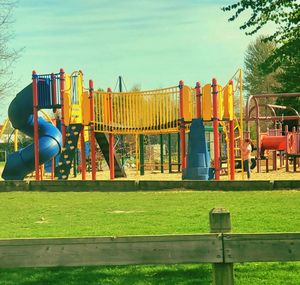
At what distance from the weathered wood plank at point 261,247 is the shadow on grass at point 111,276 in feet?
5.53

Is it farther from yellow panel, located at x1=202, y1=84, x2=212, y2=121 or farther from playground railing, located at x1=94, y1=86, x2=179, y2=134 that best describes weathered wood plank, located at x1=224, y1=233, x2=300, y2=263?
playground railing, located at x1=94, y1=86, x2=179, y2=134

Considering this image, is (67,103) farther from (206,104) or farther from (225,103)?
(225,103)

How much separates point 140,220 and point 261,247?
5898 millimetres

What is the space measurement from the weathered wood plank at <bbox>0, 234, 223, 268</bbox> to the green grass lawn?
1721 mm

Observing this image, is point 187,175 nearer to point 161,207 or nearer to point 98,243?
point 161,207

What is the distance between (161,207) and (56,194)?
4.08 meters

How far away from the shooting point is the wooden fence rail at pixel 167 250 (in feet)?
13.0

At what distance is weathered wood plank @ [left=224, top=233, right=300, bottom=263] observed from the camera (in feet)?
12.9

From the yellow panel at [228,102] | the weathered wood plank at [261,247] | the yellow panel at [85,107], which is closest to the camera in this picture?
the weathered wood plank at [261,247]

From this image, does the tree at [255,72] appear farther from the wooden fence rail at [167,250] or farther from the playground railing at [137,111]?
the wooden fence rail at [167,250]

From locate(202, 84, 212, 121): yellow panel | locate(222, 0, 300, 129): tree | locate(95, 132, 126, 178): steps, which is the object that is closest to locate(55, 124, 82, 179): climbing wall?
locate(95, 132, 126, 178): steps

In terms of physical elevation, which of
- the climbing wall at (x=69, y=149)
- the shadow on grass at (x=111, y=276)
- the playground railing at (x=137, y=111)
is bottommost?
the shadow on grass at (x=111, y=276)

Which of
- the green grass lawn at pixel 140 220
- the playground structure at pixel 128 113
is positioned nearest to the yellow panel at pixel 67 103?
the playground structure at pixel 128 113

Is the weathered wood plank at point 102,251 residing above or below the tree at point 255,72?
below
